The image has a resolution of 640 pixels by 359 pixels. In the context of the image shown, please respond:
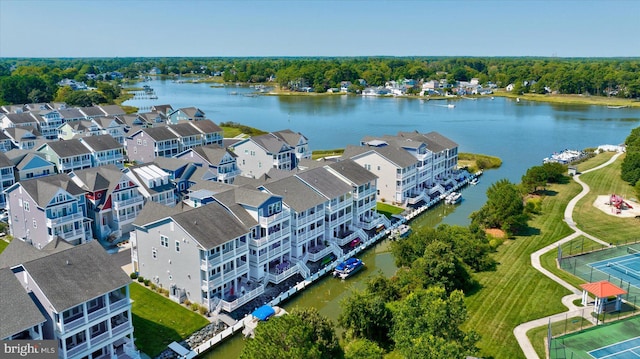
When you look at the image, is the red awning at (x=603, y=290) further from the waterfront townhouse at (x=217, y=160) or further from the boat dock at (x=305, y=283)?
the waterfront townhouse at (x=217, y=160)

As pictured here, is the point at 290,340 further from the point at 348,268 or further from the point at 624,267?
the point at 624,267

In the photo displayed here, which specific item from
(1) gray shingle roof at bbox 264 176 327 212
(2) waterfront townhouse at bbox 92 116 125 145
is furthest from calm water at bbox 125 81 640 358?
(2) waterfront townhouse at bbox 92 116 125 145

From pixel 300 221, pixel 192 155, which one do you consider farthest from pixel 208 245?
pixel 192 155

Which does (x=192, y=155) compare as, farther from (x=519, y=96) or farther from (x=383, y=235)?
(x=519, y=96)

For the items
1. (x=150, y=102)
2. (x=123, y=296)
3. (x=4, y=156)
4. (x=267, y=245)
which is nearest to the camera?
(x=123, y=296)

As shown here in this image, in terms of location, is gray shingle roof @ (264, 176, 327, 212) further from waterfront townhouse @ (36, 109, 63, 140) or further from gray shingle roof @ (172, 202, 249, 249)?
waterfront townhouse @ (36, 109, 63, 140)

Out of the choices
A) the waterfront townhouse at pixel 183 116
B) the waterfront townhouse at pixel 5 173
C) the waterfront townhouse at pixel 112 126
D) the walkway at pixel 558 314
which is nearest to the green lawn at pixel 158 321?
the walkway at pixel 558 314

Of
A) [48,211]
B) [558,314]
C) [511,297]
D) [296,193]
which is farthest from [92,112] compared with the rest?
[558,314]
